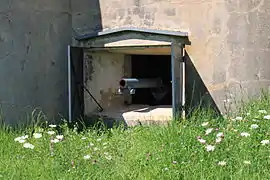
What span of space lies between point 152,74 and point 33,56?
10.8 ft

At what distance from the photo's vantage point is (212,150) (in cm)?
383

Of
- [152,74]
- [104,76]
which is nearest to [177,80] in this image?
[104,76]

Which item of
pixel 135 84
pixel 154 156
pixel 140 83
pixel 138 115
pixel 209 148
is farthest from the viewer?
pixel 140 83

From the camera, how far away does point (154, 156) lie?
3998mm

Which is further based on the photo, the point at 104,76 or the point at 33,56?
the point at 104,76

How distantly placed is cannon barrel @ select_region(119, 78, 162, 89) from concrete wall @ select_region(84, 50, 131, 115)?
0.27 m

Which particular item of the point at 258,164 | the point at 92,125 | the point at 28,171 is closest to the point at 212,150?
the point at 258,164

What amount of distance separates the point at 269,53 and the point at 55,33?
3.39 meters

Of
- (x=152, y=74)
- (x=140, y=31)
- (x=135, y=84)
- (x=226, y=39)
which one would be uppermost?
(x=140, y=31)

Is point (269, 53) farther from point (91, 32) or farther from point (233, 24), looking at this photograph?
point (91, 32)

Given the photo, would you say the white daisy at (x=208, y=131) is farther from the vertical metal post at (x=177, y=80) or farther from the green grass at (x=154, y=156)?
the vertical metal post at (x=177, y=80)

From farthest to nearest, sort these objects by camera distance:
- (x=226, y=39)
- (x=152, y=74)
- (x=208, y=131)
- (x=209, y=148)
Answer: (x=152, y=74)
(x=226, y=39)
(x=208, y=131)
(x=209, y=148)

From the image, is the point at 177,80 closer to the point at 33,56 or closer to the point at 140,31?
the point at 140,31

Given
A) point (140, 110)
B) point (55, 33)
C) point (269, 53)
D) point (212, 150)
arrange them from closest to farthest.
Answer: point (212, 150) < point (269, 53) < point (55, 33) < point (140, 110)
